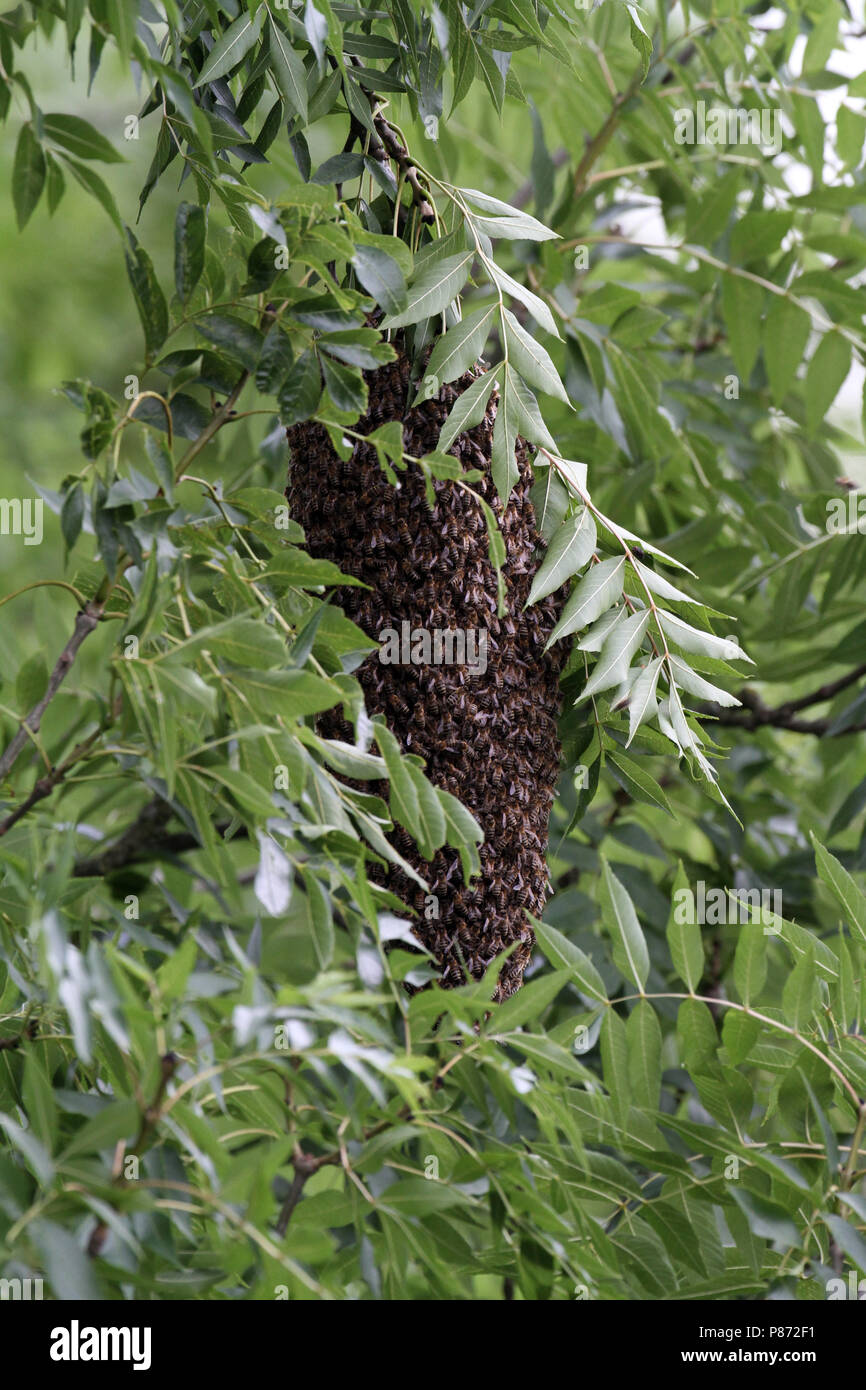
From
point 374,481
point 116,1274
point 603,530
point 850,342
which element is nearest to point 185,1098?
point 116,1274

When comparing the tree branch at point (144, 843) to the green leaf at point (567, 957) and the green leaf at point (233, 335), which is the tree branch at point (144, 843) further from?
the green leaf at point (233, 335)

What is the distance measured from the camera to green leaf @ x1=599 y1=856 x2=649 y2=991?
1140 mm

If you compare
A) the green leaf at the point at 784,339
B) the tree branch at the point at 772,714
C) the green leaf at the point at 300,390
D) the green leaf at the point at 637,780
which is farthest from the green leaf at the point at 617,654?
the tree branch at the point at 772,714

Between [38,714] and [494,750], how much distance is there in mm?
404

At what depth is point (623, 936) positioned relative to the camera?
1146mm

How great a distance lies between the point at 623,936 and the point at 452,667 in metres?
0.28

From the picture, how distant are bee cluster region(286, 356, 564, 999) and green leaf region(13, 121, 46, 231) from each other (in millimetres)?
323

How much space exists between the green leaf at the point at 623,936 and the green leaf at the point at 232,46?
29.1 inches

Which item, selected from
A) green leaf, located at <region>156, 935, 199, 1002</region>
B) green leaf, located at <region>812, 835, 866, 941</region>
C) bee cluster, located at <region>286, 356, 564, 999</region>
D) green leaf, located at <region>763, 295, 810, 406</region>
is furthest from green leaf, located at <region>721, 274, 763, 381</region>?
green leaf, located at <region>156, 935, 199, 1002</region>

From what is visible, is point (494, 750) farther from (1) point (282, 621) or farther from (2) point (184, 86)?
(2) point (184, 86)

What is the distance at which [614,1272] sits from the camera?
94 centimetres

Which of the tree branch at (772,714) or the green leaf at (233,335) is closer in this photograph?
the green leaf at (233,335)

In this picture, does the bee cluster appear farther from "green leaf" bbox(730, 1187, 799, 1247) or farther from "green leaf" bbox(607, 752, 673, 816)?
"green leaf" bbox(730, 1187, 799, 1247)

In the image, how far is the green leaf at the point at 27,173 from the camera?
110cm
